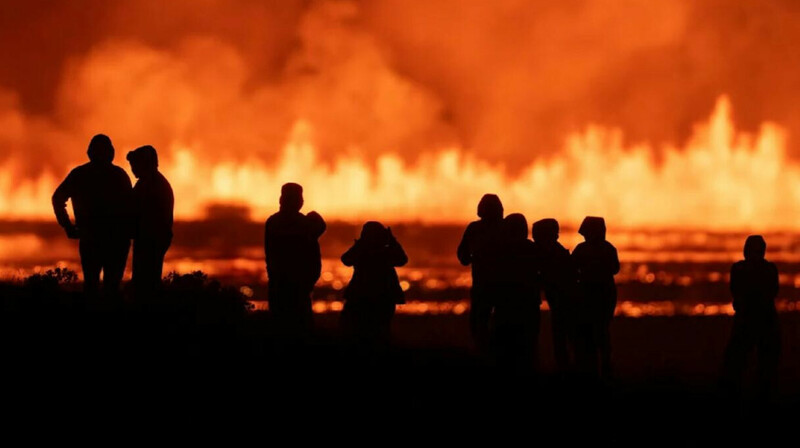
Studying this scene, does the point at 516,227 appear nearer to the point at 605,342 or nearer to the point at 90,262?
the point at 605,342

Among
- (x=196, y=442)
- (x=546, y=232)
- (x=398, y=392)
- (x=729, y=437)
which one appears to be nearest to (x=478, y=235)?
(x=546, y=232)

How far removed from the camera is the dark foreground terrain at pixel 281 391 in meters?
19.8

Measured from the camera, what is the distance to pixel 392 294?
952 inches

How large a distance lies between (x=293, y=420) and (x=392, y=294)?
4405mm

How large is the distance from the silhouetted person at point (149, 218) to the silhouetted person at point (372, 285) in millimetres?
2748

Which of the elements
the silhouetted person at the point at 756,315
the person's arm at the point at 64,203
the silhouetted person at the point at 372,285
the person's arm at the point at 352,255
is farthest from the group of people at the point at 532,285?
the person's arm at the point at 64,203

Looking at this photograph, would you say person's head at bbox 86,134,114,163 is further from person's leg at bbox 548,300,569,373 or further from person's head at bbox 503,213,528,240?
person's leg at bbox 548,300,569,373

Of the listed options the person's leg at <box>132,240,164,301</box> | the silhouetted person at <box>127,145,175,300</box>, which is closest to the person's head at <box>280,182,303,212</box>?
the silhouetted person at <box>127,145,175,300</box>

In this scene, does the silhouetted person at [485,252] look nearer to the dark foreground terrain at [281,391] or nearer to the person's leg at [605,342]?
the dark foreground terrain at [281,391]

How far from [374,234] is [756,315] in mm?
5620

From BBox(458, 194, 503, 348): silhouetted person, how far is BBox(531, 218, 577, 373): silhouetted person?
0.59 meters

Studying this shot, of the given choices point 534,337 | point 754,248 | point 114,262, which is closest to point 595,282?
point 534,337

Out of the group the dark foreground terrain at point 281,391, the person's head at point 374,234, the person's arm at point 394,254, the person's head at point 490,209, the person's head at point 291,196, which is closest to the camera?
the dark foreground terrain at point 281,391

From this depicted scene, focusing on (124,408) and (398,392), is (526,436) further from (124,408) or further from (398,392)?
A: (124,408)
